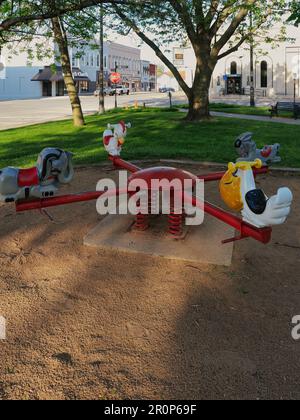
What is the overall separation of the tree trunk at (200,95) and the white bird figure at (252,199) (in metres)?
13.8

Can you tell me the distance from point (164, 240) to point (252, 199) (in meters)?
1.53

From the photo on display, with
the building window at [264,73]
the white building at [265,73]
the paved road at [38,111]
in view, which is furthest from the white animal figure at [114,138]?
the building window at [264,73]

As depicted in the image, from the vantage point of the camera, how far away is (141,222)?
15.8 feet

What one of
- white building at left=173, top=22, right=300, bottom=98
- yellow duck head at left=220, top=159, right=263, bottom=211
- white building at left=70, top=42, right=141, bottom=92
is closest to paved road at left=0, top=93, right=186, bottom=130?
white building at left=173, top=22, right=300, bottom=98

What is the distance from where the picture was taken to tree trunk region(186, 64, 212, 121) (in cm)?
1673

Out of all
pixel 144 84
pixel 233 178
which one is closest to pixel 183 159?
pixel 233 178

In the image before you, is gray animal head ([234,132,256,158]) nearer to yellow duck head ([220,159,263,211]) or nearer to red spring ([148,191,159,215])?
red spring ([148,191,159,215])

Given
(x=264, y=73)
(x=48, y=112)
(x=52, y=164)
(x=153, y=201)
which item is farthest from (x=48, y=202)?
(x=264, y=73)

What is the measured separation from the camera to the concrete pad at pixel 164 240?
4281 millimetres

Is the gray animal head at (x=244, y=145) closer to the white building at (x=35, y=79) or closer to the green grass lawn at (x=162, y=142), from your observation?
the green grass lawn at (x=162, y=142)

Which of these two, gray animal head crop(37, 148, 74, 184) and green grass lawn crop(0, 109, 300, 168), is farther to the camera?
green grass lawn crop(0, 109, 300, 168)

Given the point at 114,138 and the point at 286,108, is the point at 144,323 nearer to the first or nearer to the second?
the point at 114,138

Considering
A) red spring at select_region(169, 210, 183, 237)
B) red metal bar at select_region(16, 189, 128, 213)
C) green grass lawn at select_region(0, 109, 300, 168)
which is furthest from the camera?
green grass lawn at select_region(0, 109, 300, 168)

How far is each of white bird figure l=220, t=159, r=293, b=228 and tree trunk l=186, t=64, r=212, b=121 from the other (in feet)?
45.4
